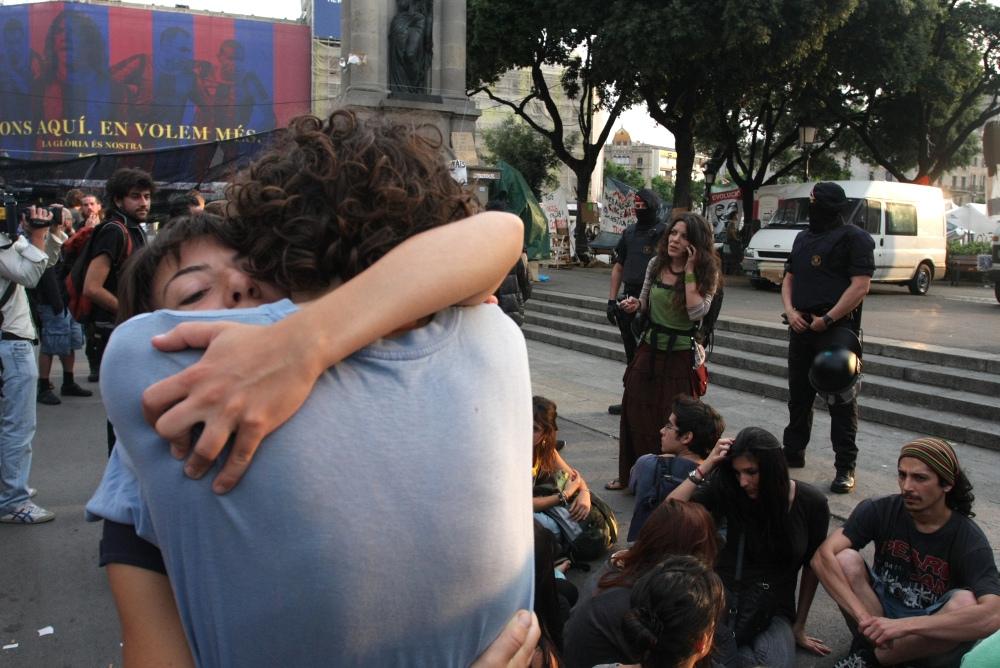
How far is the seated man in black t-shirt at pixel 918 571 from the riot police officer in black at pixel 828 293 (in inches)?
79.0

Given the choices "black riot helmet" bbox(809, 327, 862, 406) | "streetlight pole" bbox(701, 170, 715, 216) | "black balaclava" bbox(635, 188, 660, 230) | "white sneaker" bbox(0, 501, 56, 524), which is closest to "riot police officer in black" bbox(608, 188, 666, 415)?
"black balaclava" bbox(635, 188, 660, 230)

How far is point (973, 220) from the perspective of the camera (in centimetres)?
3438

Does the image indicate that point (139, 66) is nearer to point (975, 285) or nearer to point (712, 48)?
point (712, 48)

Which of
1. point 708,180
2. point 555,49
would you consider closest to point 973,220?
point 708,180

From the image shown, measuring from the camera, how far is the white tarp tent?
34.0 meters

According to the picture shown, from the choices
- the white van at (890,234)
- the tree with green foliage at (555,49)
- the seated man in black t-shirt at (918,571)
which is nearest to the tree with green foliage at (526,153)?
the tree with green foliage at (555,49)

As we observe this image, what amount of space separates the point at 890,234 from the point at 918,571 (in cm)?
1710

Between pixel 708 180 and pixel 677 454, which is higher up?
pixel 708 180

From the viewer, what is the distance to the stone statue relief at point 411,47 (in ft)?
45.7

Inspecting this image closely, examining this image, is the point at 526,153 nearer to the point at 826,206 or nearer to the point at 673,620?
the point at 826,206

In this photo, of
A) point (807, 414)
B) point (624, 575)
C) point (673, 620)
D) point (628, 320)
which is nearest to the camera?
point (673, 620)

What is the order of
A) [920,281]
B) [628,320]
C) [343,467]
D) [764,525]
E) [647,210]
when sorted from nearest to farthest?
[343,467], [764,525], [647,210], [628,320], [920,281]

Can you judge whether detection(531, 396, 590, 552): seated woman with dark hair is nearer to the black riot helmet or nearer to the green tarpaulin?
the black riot helmet

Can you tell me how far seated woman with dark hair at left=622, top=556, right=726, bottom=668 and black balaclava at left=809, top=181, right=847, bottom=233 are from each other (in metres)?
3.77
